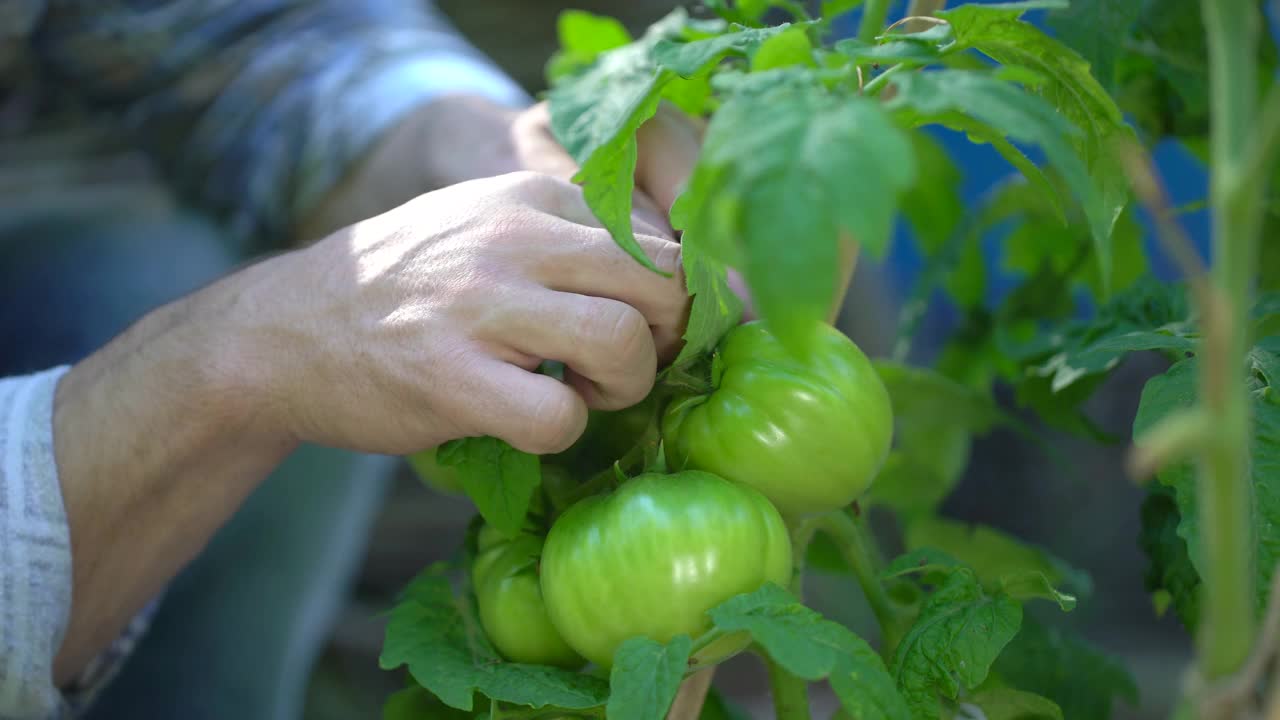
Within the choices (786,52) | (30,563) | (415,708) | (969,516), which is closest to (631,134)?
(786,52)

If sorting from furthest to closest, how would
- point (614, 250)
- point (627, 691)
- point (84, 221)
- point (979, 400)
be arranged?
point (84, 221), point (979, 400), point (614, 250), point (627, 691)

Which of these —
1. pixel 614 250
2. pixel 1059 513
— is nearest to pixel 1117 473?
pixel 1059 513

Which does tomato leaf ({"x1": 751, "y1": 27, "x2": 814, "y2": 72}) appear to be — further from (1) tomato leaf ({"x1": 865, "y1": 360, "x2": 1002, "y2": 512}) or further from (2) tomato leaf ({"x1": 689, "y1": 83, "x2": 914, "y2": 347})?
(1) tomato leaf ({"x1": 865, "y1": 360, "x2": 1002, "y2": 512})

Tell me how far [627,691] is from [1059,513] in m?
1.24

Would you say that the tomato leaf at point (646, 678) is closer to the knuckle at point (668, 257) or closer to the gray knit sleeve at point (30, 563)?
the knuckle at point (668, 257)

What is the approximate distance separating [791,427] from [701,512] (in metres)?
0.06

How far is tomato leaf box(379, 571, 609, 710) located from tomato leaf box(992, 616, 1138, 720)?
23 centimetres

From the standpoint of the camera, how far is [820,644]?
0.37 meters

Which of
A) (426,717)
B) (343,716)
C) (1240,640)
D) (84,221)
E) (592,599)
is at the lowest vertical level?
(343,716)

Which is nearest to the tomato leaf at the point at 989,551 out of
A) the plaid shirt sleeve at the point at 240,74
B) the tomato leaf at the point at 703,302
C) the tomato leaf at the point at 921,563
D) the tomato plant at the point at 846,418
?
the tomato plant at the point at 846,418

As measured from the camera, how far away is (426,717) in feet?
1.61

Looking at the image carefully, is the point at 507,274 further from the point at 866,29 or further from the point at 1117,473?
the point at 1117,473

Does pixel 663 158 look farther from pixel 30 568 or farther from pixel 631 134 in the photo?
pixel 30 568

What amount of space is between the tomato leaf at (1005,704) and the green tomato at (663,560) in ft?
0.40
